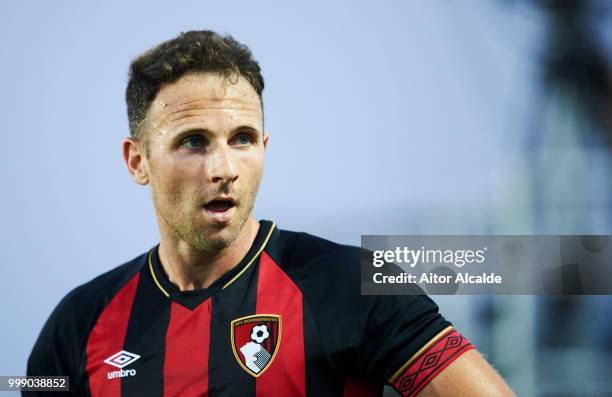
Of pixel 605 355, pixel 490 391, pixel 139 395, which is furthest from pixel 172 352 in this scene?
pixel 605 355

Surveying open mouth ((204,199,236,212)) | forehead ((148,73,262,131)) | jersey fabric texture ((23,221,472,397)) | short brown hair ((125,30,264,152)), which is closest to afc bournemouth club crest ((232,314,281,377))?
jersey fabric texture ((23,221,472,397))

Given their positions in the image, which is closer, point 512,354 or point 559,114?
point 512,354

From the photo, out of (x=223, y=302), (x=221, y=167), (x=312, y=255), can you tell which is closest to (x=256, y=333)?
(x=223, y=302)

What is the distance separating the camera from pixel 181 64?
2.63 meters

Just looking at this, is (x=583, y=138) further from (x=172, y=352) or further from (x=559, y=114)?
(x=172, y=352)

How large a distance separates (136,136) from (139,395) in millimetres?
980

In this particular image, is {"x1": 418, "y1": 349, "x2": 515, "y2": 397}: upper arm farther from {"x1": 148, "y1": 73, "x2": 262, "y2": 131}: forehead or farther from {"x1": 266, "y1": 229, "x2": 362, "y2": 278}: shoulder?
{"x1": 148, "y1": 73, "x2": 262, "y2": 131}: forehead

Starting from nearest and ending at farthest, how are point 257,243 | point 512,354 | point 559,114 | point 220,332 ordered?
1. point 220,332
2. point 257,243
3. point 512,354
4. point 559,114

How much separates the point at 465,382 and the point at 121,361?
4.03ft

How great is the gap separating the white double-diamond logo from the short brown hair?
2.67 feet

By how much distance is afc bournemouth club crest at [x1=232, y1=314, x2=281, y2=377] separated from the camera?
246 cm

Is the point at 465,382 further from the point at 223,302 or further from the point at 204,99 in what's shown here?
the point at 204,99

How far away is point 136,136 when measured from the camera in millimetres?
2875

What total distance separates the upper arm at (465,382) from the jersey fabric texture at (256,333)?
2cm
